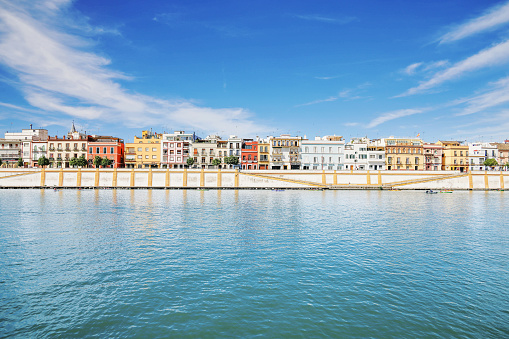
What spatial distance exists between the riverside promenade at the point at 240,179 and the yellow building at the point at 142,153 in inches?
721

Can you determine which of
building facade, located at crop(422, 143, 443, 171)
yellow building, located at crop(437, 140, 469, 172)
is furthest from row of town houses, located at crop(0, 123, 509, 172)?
yellow building, located at crop(437, 140, 469, 172)

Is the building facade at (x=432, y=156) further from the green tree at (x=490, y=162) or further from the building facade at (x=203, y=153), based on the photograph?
the building facade at (x=203, y=153)

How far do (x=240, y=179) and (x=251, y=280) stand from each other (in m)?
71.7

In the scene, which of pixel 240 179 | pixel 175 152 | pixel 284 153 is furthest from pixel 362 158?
pixel 175 152

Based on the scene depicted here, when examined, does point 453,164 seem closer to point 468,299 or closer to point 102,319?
point 468,299

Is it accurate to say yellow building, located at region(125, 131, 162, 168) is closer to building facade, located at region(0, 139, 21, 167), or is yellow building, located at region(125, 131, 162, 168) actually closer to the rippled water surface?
building facade, located at region(0, 139, 21, 167)

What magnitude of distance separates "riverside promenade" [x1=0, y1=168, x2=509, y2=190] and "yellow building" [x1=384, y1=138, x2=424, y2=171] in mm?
16651

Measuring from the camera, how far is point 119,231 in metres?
31.1

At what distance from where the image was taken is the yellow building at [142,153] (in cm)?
10756

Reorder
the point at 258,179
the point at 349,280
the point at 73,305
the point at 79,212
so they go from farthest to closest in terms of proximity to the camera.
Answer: the point at 258,179 → the point at 79,212 → the point at 349,280 → the point at 73,305

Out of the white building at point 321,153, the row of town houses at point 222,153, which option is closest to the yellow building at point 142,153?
the row of town houses at point 222,153

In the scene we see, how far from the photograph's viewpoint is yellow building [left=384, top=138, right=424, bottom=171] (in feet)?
360

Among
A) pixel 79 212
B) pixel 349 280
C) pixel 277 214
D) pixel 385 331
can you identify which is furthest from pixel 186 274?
pixel 79 212

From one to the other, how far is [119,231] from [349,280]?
2278 cm
